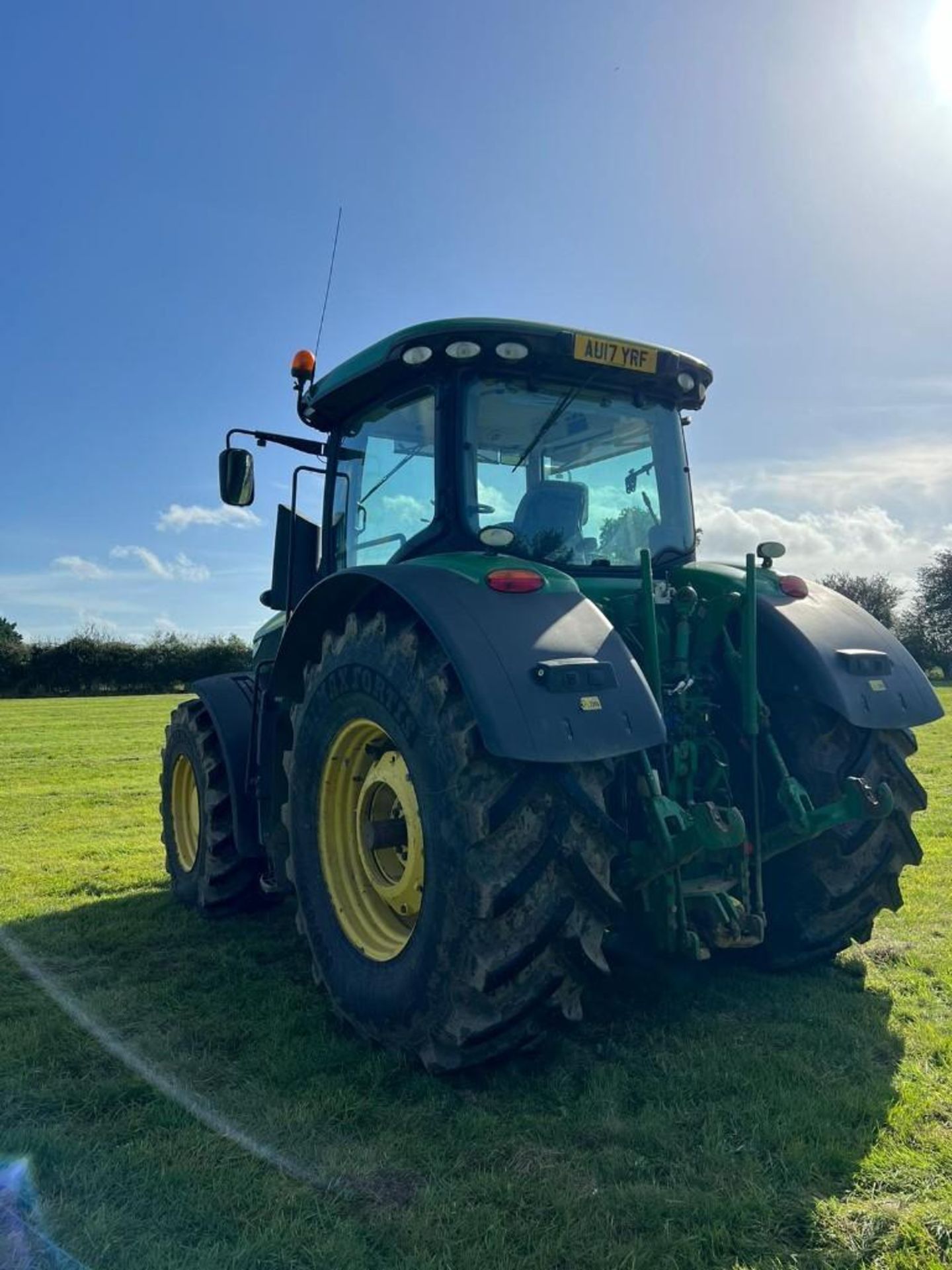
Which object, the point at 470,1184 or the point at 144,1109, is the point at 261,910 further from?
the point at 470,1184

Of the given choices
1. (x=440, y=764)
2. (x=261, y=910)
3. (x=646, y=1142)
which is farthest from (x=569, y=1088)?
(x=261, y=910)

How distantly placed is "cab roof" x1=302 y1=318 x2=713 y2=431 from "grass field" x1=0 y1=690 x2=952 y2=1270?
2547 mm

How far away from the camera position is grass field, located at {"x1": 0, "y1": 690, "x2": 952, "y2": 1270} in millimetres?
2225

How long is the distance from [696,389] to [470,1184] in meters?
3.29

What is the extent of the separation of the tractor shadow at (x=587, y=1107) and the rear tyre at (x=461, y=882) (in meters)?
0.23

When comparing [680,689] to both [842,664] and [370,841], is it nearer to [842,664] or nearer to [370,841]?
[842,664]

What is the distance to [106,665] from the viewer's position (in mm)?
39969

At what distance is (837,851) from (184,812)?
3.83 metres

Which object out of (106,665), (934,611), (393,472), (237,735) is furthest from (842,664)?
(934,611)

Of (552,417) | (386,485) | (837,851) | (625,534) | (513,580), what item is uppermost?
(552,417)

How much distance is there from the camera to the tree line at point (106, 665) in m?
38.8

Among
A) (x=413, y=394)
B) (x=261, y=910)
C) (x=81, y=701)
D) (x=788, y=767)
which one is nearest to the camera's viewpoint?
(x=788, y=767)

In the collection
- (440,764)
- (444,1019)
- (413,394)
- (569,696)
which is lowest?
(444,1019)

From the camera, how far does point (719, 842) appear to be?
283 centimetres
